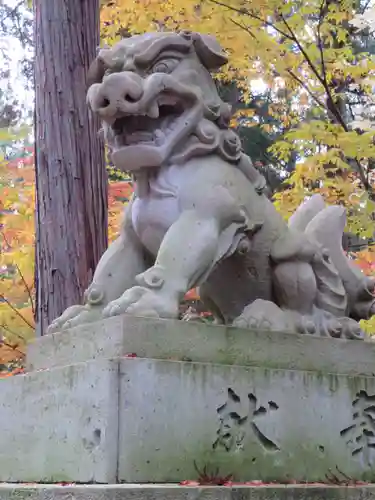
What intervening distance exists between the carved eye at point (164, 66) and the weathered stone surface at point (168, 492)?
6.00ft

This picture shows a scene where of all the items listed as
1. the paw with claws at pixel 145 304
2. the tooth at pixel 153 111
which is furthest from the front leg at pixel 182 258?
the tooth at pixel 153 111

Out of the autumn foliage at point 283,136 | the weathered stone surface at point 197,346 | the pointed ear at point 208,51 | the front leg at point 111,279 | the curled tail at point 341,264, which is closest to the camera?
the weathered stone surface at point 197,346

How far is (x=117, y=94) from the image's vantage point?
126 inches

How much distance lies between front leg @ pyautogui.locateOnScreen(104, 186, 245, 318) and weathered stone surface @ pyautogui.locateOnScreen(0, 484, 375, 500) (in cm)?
70

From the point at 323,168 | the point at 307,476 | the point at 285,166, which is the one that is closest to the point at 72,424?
the point at 307,476

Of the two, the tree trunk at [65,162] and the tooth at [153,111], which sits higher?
the tree trunk at [65,162]

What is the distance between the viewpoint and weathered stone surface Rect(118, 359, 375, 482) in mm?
2729

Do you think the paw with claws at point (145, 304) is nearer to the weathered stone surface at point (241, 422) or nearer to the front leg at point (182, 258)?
the front leg at point (182, 258)

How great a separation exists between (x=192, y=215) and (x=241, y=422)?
89 centimetres

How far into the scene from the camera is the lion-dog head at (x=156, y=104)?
3.25 m

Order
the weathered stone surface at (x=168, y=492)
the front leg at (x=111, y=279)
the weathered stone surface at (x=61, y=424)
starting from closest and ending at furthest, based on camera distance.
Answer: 1. the weathered stone surface at (x=168, y=492)
2. the weathered stone surface at (x=61, y=424)
3. the front leg at (x=111, y=279)

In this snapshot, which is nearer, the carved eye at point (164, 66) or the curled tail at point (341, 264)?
the carved eye at point (164, 66)

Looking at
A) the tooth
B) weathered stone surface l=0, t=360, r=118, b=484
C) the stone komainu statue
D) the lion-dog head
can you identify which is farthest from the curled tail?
weathered stone surface l=0, t=360, r=118, b=484

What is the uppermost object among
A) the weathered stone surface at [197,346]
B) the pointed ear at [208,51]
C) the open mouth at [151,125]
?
the pointed ear at [208,51]
